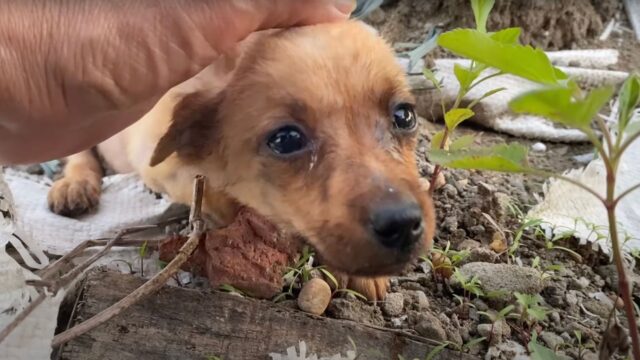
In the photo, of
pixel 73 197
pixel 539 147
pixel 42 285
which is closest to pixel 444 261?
pixel 42 285

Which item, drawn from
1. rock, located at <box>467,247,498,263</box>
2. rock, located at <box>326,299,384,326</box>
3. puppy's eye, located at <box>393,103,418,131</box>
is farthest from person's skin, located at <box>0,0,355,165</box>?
rock, located at <box>467,247,498,263</box>

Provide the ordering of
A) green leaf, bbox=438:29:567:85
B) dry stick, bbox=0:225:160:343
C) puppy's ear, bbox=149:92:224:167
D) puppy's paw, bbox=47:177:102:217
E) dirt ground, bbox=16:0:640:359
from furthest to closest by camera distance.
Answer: puppy's paw, bbox=47:177:102:217, puppy's ear, bbox=149:92:224:167, dirt ground, bbox=16:0:640:359, dry stick, bbox=0:225:160:343, green leaf, bbox=438:29:567:85

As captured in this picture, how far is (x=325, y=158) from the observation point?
1.71 m

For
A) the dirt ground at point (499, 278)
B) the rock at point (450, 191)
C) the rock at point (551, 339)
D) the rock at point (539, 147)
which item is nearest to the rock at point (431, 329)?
the dirt ground at point (499, 278)

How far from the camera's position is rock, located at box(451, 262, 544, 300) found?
176 centimetres

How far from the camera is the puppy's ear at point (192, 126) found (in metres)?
1.98

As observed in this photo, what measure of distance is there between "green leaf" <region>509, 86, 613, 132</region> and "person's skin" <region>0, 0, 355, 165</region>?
829mm

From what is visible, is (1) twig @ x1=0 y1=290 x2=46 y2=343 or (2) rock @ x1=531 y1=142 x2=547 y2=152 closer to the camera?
(1) twig @ x1=0 y1=290 x2=46 y2=343

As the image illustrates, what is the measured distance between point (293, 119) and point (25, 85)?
59 cm

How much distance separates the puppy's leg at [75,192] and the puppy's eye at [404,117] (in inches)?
49.0

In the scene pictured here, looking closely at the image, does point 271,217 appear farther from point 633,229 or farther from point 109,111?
point 633,229

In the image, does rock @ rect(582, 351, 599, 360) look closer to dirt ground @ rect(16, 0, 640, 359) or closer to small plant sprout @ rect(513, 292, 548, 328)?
dirt ground @ rect(16, 0, 640, 359)

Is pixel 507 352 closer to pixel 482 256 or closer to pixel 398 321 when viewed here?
pixel 398 321

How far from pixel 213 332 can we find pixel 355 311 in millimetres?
338
